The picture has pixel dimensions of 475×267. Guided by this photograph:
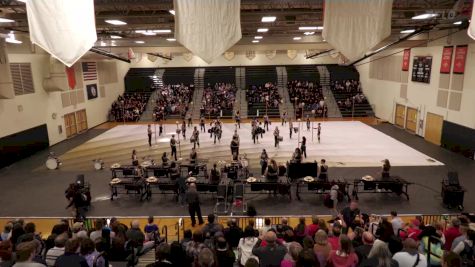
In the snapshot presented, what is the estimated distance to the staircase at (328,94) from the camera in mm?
32594

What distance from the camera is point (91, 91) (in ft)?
94.3

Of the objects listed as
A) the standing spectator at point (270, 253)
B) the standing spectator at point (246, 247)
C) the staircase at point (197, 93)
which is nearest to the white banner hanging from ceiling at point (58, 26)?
the standing spectator at point (246, 247)

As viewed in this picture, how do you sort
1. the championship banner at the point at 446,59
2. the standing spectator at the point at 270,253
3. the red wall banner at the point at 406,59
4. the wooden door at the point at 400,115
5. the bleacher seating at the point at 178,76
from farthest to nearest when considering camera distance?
1. the bleacher seating at the point at 178,76
2. the wooden door at the point at 400,115
3. the red wall banner at the point at 406,59
4. the championship banner at the point at 446,59
5. the standing spectator at the point at 270,253

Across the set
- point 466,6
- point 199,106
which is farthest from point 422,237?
point 199,106

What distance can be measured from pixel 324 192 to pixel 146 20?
1164 cm

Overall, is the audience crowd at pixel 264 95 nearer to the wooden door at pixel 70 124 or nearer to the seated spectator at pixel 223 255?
the wooden door at pixel 70 124

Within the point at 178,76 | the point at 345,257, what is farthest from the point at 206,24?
the point at 178,76

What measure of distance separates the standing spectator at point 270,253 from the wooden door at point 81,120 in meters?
24.7

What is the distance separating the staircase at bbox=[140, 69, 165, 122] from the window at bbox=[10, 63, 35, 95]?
11580mm

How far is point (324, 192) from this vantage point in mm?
13328

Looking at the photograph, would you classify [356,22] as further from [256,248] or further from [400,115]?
[400,115]

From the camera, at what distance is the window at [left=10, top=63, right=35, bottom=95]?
19359mm

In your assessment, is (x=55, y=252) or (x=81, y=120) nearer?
(x=55, y=252)

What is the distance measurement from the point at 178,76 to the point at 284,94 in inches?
484
